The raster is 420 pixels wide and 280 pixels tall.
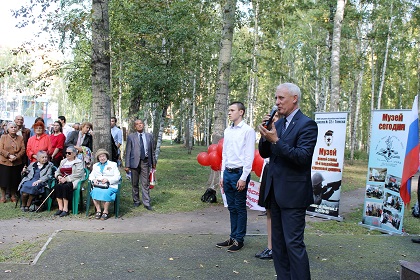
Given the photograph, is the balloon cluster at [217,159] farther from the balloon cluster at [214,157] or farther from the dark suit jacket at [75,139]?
the dark suit jacket at [75,139]

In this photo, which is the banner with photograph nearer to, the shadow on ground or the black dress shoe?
the shadow on ground

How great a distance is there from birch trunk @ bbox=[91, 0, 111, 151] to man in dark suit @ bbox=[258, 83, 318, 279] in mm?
6774

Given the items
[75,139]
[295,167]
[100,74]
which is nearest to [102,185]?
[100,74]

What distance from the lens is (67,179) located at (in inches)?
360

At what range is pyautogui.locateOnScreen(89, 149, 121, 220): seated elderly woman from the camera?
8.80 m

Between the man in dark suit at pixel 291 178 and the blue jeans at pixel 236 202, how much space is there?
208 cm

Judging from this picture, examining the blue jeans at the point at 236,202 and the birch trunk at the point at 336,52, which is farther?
the birch trunk at the point at 336,52

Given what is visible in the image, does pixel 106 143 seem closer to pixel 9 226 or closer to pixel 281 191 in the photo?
pixel 9 226

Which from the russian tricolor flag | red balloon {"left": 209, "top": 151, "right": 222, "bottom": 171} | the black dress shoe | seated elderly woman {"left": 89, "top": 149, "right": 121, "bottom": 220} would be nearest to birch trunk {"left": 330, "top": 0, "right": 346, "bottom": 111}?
red balloon {"left": 209, "top": 151, "right": 222, "bottom": 171}

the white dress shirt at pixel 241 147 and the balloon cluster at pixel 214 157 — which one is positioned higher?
the white dress shirt at pixel 241 147

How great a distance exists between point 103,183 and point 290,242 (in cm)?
550

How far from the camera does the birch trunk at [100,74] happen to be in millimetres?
10031

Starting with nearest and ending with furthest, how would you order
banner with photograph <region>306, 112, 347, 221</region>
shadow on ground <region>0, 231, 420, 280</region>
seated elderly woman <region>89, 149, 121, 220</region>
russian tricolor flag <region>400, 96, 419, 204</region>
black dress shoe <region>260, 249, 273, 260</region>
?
shadow on ground <region>0, 231, 420, 280</region> → black dress shoe <region>260, 249, 273, 260</region> → russian tricolor flag <region>400, 96, 419, 204</region> → seated elderly woman <region>89, 149, 121, 220</region> → banner with photograph <region>306, 112, 347, 221</region>

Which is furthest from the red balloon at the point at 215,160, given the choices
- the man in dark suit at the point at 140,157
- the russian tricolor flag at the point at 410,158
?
the russian tricolor flag at the point at 410,158
